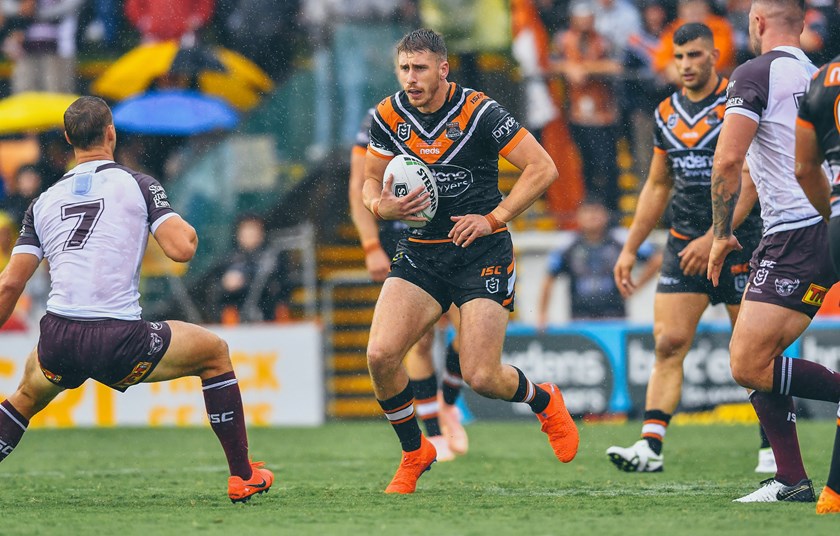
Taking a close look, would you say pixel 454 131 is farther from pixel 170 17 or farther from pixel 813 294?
pixel 170 17

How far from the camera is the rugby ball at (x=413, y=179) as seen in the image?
720 cm

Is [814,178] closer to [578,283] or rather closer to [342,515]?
[342,515]

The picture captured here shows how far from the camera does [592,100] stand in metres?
15.6

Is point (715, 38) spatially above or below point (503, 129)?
above

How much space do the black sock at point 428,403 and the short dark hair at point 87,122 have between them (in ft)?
12.0

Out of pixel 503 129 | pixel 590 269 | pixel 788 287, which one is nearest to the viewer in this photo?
pixel 788 287

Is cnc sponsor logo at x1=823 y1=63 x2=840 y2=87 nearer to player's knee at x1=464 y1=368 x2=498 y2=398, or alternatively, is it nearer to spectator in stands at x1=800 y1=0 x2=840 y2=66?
player's knee at x1=464 y1=368 x2=498 y2=398

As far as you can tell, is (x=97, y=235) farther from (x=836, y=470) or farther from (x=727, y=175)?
(x=836, y=470)

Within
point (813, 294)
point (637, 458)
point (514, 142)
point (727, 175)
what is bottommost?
point (637, 458)

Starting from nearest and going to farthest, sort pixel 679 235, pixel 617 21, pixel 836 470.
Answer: pixel 836 470, pixel 679 235, pixel 617 21

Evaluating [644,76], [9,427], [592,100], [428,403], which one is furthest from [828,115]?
[592,100]

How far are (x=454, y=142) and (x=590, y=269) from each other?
22.7 ft

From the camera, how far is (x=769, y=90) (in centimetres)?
656

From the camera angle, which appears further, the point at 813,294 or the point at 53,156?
the point at 53,156
